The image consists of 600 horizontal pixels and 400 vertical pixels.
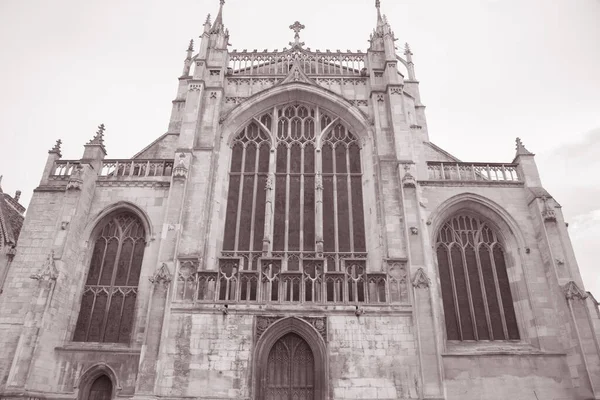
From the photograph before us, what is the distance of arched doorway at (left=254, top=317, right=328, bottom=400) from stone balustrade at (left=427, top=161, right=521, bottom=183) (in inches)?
301

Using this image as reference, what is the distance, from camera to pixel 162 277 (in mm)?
14164

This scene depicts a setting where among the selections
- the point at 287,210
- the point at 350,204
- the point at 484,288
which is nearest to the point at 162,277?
the point at 287,210

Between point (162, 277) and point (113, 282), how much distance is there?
2847mm

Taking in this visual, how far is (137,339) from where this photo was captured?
1456cm

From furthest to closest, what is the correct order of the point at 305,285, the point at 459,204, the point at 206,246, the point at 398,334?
1. the point at 459,204
2. the point at 206,246
3. the point at 305,285
4. the point at 398,334

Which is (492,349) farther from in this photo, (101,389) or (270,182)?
(101,389)

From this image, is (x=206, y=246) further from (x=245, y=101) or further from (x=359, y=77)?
(x=359, y=77)

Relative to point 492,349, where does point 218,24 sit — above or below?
above

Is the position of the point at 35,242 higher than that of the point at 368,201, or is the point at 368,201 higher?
the point at 368,201

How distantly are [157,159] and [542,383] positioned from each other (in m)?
15.0

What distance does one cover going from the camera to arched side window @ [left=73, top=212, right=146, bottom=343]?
49.8 feet

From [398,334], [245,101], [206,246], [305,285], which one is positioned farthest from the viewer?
[245,101]

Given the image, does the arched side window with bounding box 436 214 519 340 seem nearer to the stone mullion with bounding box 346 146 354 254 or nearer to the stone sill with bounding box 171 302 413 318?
the stone sill with bounding box 171 302 413 318

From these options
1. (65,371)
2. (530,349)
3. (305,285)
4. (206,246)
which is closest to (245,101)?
(206,246)
